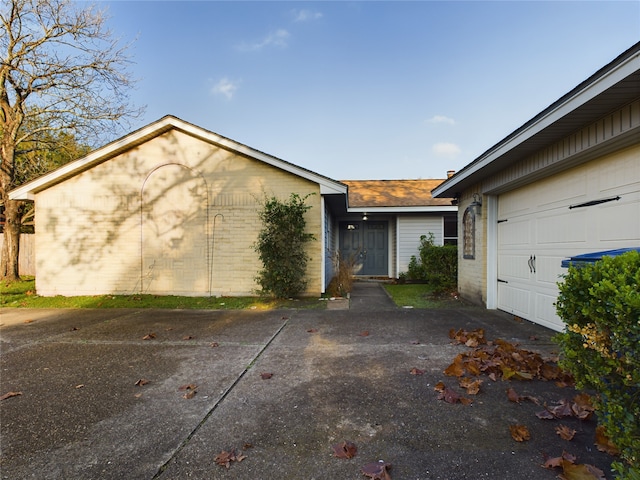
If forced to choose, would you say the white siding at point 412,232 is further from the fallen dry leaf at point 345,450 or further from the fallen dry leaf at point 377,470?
the fallen dry leaf at point 377,470

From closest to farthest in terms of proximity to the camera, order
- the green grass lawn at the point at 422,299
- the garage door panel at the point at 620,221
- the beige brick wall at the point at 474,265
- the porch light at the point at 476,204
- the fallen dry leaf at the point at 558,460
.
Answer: the fallen dry leaf at the point at 558,460
the garage door panel at the point at 620,221
the beige brick wall at the point at 474,265
the porch light at the point at 476,204
the green grass lawn at the point at 422,299

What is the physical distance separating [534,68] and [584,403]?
9.52 m

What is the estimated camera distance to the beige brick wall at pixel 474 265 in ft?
23.7

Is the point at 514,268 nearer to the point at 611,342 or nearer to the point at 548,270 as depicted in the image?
the point at 548,270

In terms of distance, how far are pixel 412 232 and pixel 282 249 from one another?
687cm

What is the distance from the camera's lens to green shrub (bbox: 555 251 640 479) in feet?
5.26

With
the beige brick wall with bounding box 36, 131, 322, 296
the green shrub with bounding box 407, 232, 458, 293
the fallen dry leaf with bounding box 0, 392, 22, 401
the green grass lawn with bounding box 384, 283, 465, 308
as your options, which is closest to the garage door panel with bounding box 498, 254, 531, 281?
the green grass lawn with bounding box 384, 283, 465, 308

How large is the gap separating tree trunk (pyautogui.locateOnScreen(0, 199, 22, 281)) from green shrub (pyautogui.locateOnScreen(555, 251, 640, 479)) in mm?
14384

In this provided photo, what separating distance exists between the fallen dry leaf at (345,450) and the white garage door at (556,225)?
12.7ft

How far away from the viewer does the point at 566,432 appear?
2268 mm

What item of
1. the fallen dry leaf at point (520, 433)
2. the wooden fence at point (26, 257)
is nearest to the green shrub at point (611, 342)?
the fallen dry leaf at point (520, 433)

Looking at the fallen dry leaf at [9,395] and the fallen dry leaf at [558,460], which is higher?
the fallen dry leaf at [558,460]

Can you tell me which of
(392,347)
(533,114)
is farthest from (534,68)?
(392,347)

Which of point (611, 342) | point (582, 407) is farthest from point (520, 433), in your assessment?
point (611, 342)
